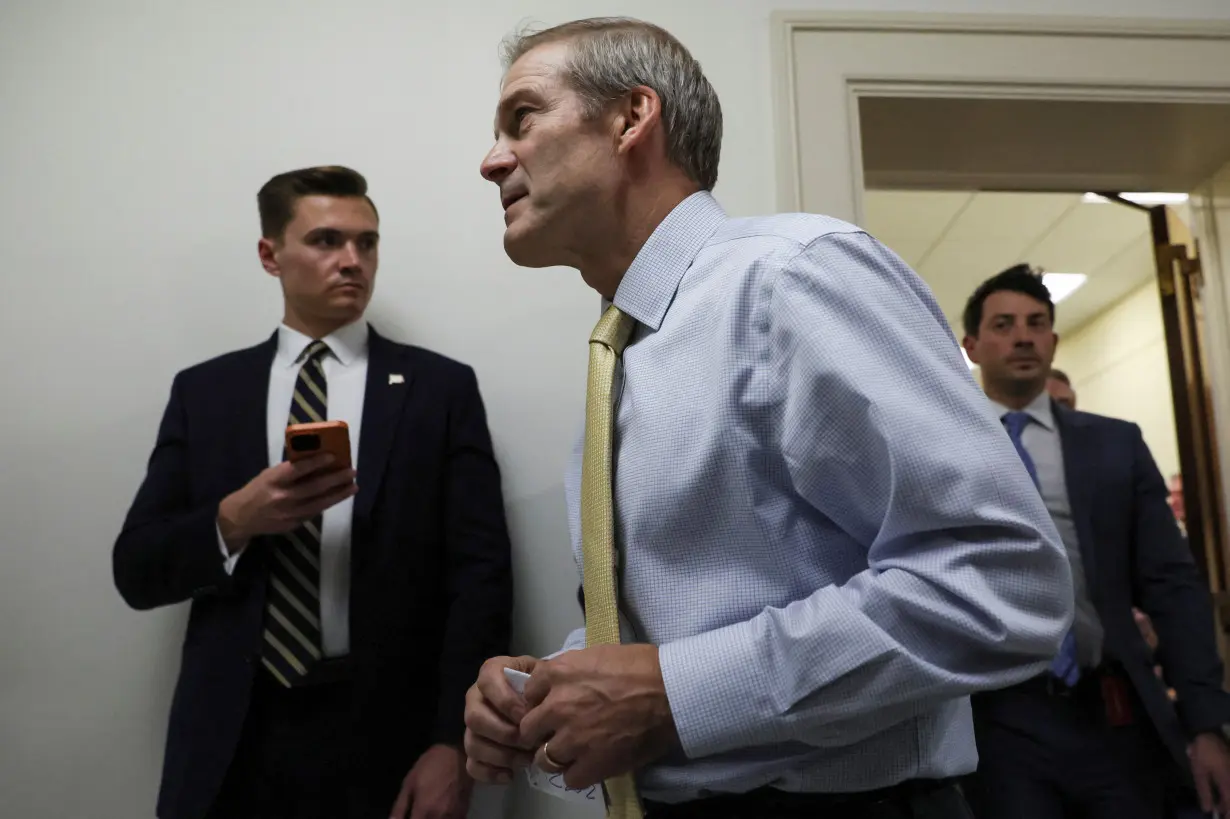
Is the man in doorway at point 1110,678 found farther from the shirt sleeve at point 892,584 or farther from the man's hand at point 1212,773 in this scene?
the shirt sleeve at point 892,584

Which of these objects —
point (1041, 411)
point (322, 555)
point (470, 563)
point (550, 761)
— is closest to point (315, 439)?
point (322, 555)

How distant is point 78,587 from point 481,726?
149cm

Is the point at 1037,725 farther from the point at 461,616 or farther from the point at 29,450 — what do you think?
the point at 29,450

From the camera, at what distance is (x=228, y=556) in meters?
1.89

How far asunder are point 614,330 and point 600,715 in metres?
0.44

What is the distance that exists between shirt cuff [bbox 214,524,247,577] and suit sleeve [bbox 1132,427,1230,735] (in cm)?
185

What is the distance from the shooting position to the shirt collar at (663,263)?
1.20 meters

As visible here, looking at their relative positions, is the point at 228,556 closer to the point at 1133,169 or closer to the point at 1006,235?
the point at 1133,169

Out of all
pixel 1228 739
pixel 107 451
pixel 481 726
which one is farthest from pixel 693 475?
pixel 1228 739

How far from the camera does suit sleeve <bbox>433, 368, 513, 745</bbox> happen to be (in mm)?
1913

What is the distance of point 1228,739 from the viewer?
226 cm

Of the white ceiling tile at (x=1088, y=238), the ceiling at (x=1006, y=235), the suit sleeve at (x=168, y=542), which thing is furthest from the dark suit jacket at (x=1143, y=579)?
the white ceiling tile at (x=1088, y=238)

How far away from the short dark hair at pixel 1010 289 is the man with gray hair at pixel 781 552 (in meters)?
1.87

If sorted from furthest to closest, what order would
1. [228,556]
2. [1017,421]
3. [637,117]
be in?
[1017,421]
[228,556]
[637,117]
